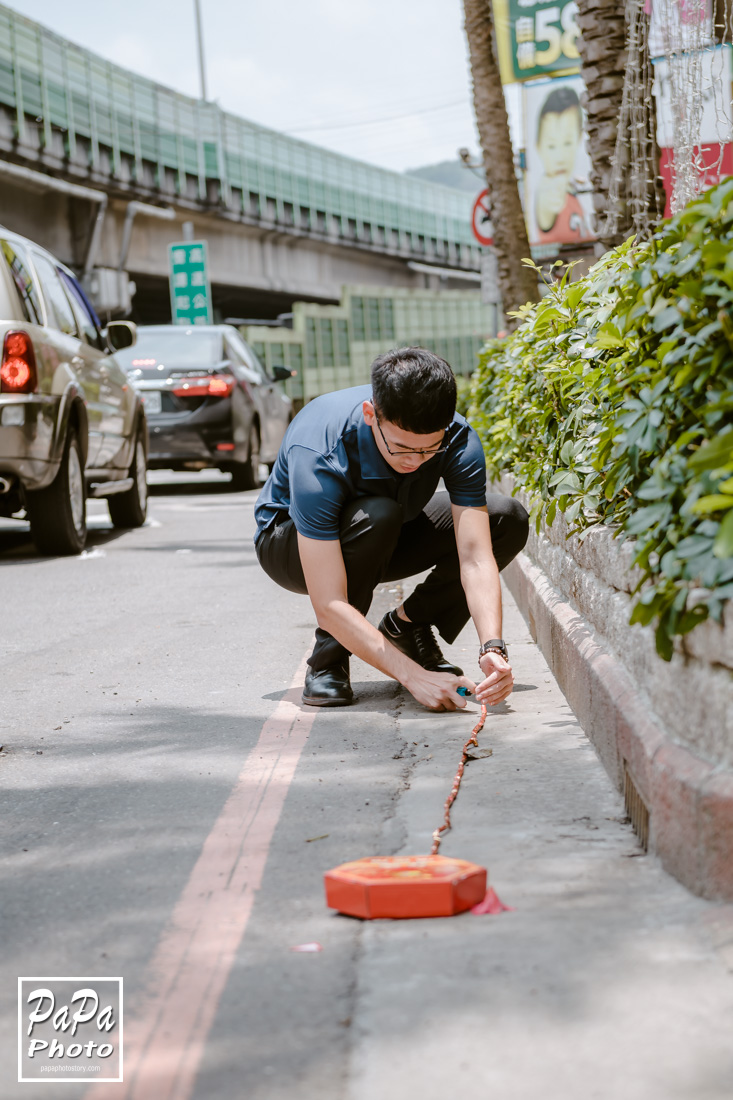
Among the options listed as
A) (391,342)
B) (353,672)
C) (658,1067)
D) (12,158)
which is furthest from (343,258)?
(658,1067)

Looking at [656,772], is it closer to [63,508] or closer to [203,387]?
[63,508]

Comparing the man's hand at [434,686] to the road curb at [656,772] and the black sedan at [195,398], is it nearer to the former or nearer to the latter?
the road curb at [656,772]

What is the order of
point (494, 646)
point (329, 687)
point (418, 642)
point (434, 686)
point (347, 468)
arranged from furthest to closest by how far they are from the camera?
point (418, 642)
point (329, 687)
point (347, 468)
point (434, 686)
point (494, 646)

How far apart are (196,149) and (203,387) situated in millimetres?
23197

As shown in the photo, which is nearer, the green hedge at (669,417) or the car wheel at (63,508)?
the green hedge at (669,417)

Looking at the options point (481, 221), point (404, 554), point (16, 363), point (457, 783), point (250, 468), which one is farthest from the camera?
point (481, 221)

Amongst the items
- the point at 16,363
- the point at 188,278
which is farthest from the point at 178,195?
the point at 16,363

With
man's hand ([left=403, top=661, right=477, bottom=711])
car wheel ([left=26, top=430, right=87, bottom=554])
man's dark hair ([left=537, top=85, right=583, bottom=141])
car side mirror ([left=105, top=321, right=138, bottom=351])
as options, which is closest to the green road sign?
man's dark hair ([left=537, top=85, right=583, bottom=141])

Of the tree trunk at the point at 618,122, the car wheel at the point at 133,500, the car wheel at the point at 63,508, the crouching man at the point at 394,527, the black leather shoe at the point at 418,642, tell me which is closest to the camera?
the crouching man at the point at 394,527

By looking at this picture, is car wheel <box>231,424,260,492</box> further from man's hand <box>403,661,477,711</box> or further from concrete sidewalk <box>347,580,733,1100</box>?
concrete sidewalk <box>347,580,733,1100</box>

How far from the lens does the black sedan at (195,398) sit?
14.0 metres

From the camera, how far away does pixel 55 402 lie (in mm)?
8555

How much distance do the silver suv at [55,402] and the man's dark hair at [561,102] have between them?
741 inches

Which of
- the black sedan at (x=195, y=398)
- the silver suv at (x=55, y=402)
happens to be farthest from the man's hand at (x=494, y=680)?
the black sedan at (x=195, y=398)
